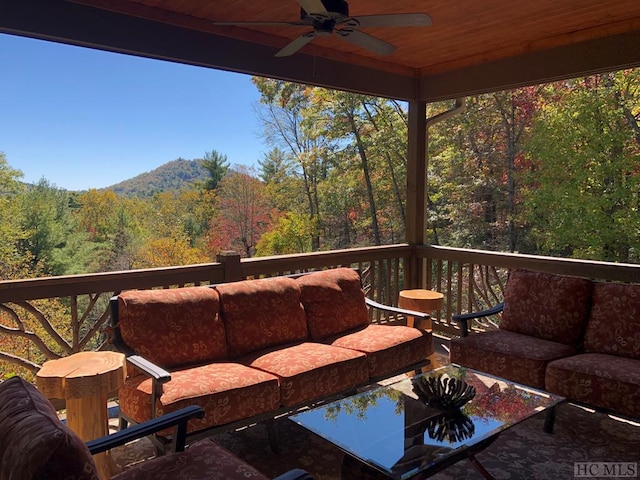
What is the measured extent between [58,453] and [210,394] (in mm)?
1335

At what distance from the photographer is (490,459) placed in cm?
276

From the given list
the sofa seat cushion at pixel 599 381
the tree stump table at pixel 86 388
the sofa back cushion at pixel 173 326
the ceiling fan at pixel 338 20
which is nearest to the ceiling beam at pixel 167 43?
the ceiling fan at pixel 338 20

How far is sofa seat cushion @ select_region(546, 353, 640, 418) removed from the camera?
274 centimetres

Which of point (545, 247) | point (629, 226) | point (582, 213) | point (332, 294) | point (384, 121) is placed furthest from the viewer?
point (384, 121)

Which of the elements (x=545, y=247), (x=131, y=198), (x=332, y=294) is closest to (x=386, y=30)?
(x=332, y=294)

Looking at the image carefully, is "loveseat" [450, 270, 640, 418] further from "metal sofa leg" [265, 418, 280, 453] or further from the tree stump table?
the tree stump table

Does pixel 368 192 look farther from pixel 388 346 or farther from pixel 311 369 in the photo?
pixel 311 369

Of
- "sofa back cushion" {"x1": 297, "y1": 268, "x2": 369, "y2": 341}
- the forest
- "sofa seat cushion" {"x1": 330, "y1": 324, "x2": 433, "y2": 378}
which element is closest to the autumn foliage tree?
the forest

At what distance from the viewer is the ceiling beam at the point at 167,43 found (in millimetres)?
3070

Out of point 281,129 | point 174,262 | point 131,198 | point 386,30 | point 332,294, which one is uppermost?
point 281,129

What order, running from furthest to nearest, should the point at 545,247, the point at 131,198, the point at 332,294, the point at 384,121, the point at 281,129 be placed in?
1. the point at 131,198
2. the point at 281,129
3. the point at 384,121
4. the point at 545,247
5. the point at 332,294

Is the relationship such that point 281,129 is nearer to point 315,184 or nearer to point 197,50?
point 315,184

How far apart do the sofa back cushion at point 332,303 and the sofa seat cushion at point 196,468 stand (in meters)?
1.74

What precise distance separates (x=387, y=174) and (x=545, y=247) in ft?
15.7
